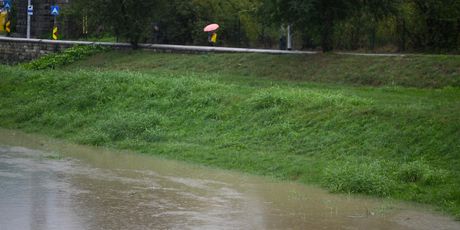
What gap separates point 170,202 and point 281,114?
719 centimetres

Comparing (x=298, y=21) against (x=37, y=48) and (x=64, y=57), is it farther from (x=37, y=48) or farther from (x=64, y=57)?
(x=37, y=48)

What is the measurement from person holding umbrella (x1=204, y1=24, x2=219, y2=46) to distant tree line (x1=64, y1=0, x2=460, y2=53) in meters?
1.08

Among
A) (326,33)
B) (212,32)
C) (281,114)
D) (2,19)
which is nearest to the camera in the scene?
(281,114)

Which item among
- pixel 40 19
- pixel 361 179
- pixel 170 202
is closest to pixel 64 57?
pixel 40 19

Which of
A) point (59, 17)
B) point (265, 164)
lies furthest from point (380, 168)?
point (59, 17)

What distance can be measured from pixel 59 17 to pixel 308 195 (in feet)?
121

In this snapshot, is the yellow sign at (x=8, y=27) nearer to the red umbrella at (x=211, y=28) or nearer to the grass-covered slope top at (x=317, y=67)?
the grass-covered slope top at (x=317, y=67)

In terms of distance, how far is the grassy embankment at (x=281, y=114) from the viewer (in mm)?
15875

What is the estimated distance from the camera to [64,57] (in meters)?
37.8

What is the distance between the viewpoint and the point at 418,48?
31.1 meters

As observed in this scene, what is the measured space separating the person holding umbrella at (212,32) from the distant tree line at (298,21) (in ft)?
3.53

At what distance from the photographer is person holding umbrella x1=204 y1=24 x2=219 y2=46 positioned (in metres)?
37.6

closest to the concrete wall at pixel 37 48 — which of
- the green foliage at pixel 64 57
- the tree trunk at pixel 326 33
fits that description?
the green foliage at pixel 64 57

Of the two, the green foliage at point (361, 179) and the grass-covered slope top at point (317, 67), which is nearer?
the green foliage at point (361, 179)
